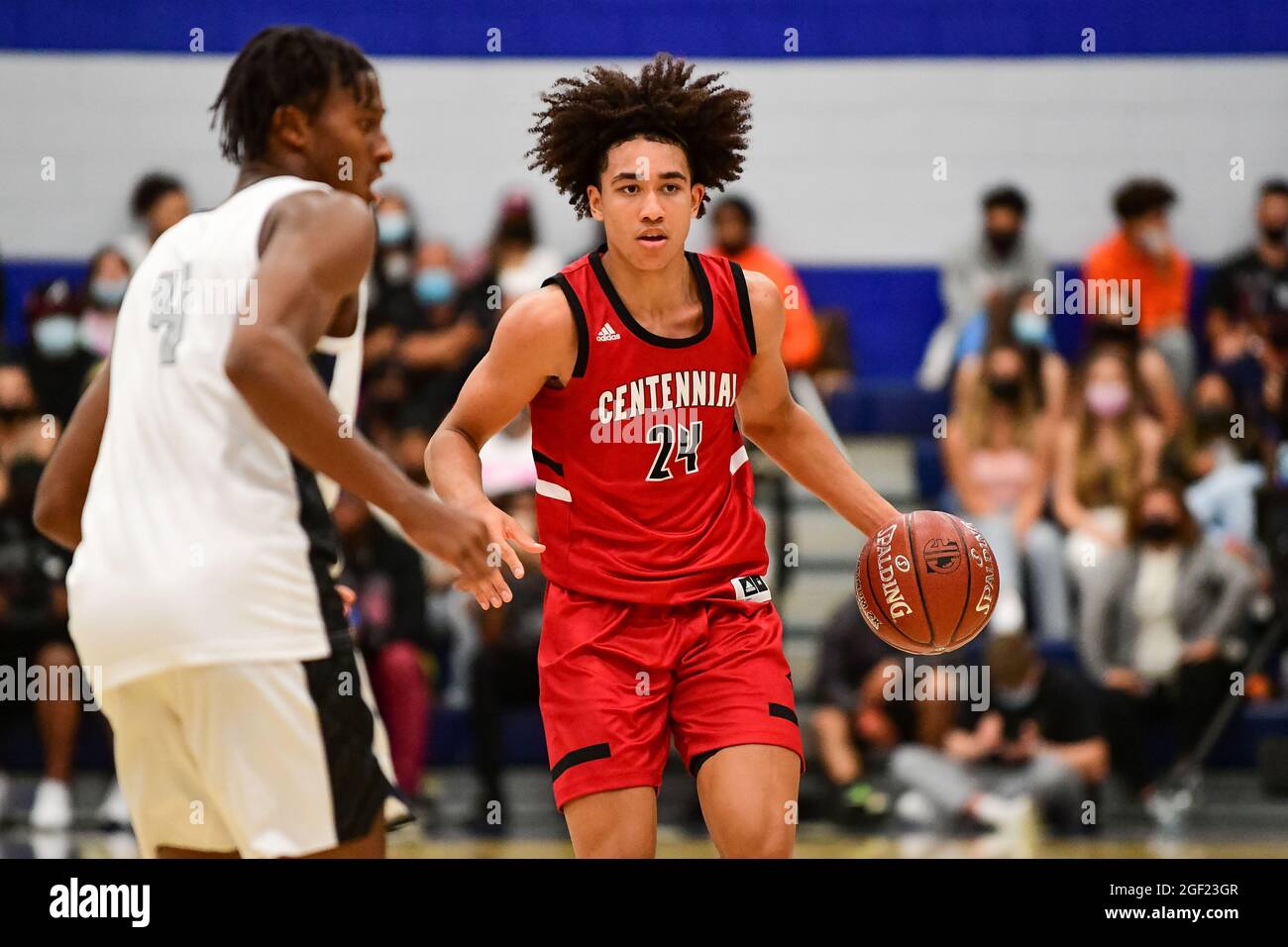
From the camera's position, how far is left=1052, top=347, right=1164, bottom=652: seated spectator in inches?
328

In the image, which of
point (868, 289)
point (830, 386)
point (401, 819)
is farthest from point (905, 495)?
point (401, 819)

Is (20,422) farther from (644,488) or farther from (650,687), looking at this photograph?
(650,687)

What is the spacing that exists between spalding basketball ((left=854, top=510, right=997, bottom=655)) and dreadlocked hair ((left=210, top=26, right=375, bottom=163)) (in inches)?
66.9

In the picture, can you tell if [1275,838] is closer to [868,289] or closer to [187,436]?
[868,289]

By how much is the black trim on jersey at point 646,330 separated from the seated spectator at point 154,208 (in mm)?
5613

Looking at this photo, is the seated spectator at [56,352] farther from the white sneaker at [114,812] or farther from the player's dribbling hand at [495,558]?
the player's dribbling hand at [495,558]

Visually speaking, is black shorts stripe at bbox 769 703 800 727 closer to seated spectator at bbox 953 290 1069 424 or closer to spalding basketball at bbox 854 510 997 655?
spalding basketball at bbox 854 510 997 655

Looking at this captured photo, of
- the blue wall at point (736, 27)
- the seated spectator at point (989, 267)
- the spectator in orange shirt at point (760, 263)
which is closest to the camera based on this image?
the spectator in orange shirt at point (760, 263)

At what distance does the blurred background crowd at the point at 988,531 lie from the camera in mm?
7703

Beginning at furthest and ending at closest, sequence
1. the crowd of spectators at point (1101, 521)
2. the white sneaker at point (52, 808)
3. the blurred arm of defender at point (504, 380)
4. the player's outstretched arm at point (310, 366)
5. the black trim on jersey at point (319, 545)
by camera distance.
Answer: the crowd of spectators at point (1101, 521) < the white sneaker at point (52, 808) < the blurred arm of defender at point (504, 380) < the black trim on jersey at point (319, 545) < the player's outstretched arm at point (310, 366)

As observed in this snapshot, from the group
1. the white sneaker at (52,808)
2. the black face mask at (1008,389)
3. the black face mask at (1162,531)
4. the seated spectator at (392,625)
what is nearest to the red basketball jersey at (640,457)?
the seated spectator at (392,625)

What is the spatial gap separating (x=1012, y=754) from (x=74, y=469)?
535 centimetres

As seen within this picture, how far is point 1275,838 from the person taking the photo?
7453 millimetres

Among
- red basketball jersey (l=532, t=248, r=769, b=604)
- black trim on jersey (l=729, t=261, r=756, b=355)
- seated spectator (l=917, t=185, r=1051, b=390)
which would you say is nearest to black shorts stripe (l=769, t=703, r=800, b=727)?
red basketball jersey (l=532, t=248, r=769, b=604)
